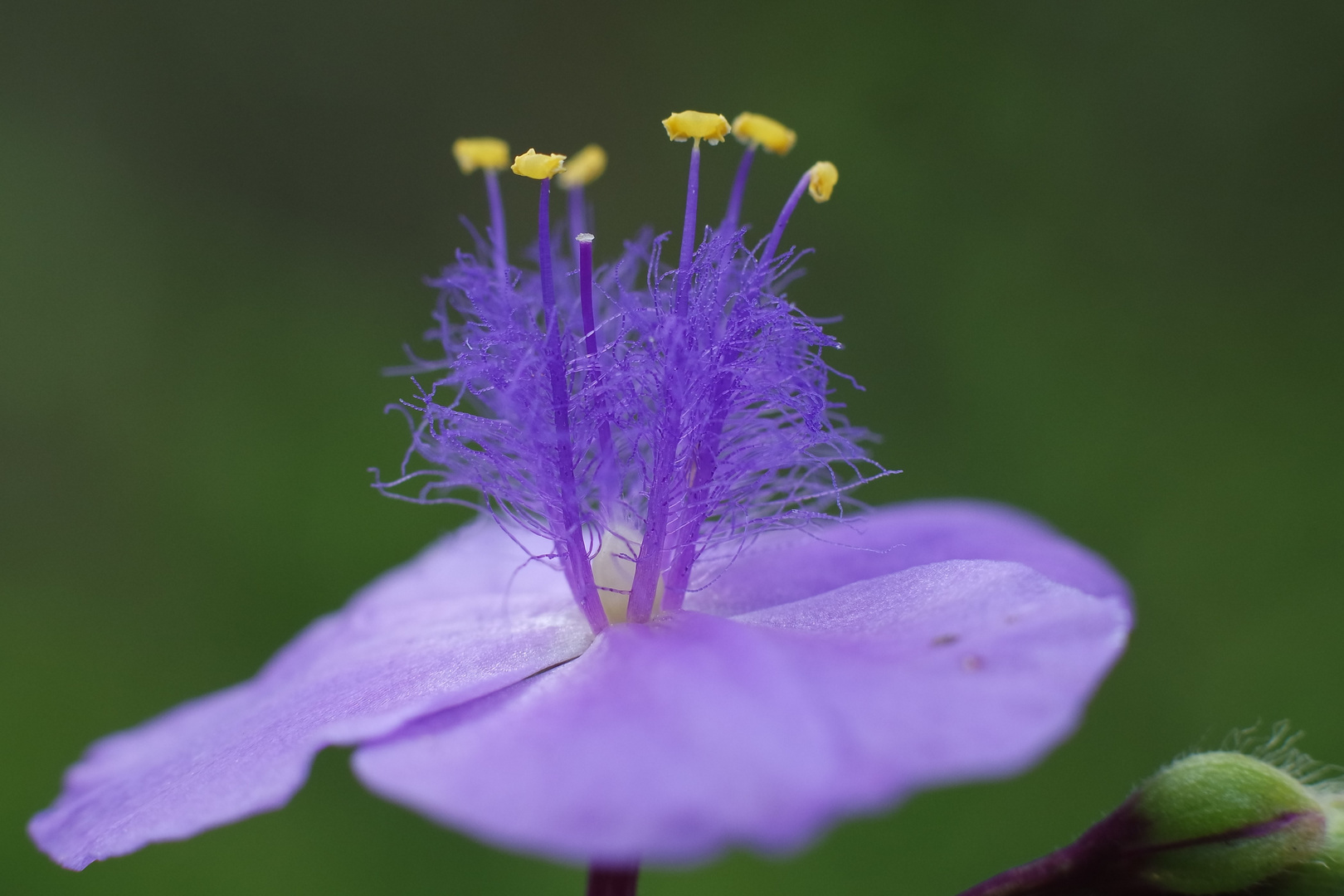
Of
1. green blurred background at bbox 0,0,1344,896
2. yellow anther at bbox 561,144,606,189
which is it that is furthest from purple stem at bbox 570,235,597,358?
green blurred background at bbox 0,0,1344,896

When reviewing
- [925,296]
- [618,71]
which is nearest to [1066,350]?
[925,296]

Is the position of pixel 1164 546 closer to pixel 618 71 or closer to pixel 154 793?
pixel 618 71

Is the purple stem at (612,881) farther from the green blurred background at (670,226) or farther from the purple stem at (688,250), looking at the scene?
the green blurred background at (670,226)

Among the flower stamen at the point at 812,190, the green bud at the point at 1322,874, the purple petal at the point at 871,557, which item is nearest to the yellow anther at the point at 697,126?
the flower stamen at the point at 812,190

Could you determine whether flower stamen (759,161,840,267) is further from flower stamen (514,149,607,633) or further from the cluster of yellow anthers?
flower stamen (514,149,607,633)

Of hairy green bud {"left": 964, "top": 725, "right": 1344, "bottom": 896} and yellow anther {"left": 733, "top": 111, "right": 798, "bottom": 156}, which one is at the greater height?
yellow anther {"left": 733, "top": 111, "right": 798, "bottom": 156}

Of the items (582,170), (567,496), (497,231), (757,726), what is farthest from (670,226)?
(757,726)

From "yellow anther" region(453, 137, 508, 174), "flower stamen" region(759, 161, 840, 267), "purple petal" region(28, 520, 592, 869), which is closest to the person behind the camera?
"purple petal" region(28, 520, 592, 869)
